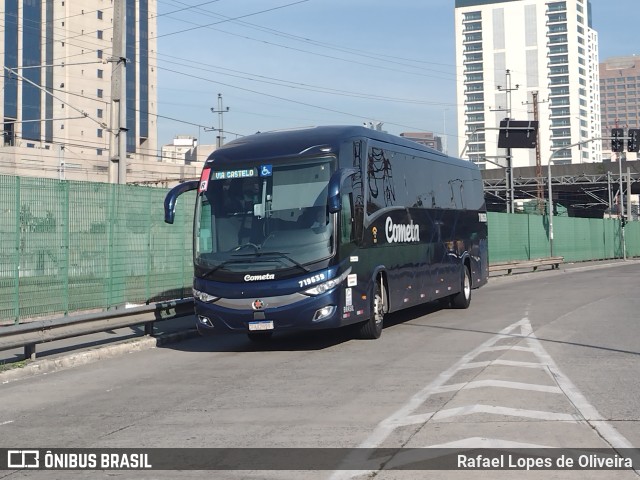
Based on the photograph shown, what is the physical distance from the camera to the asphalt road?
7.63 m

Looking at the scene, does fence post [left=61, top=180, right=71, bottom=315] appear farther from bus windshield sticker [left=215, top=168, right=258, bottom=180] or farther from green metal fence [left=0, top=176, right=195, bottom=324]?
bus windshield sticker [left=215, top=168, right=258, bottom=180]

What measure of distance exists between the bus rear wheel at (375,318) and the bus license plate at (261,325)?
2190 mm

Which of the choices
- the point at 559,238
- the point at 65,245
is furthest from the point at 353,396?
the point at 559,238

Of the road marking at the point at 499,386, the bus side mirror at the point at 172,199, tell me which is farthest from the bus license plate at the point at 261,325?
the road marking at the point at 499,386

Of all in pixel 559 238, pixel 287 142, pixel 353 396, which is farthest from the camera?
pixel 559 238

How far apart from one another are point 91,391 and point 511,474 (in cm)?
626

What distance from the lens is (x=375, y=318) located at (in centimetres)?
1548

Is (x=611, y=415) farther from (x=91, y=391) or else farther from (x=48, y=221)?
(x=48, y=221)

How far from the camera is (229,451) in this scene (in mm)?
7348

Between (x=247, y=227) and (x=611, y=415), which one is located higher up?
(x=247, y=227)

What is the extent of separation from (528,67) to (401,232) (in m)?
177

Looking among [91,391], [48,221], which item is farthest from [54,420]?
[48,221]

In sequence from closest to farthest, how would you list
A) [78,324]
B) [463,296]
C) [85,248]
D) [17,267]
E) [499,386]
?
[499,386]
[78,324]
[17,267]
[85,248]
[463,296]

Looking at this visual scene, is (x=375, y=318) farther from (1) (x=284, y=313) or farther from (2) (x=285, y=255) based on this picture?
(2) (x=285, y=255)
